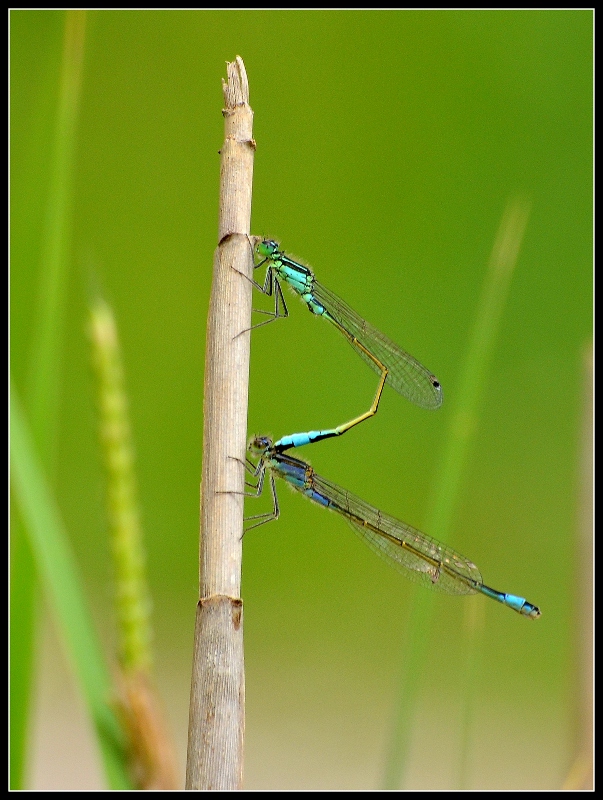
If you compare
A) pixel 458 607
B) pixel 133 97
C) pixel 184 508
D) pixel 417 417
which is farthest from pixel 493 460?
pixel 133 97

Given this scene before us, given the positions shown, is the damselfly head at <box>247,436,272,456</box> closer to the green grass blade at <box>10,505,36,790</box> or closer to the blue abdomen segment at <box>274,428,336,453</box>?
the blue abdomen segment at <box>274,428,336,453</box>

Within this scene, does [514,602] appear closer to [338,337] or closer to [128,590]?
[128,590]

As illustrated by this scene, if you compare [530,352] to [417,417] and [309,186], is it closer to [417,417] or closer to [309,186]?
[417,417]

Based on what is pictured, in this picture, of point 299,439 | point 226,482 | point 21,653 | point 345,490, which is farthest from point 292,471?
point 21,653

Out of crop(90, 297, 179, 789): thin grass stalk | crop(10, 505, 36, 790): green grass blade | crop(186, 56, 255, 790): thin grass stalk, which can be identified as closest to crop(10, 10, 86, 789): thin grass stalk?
crop(10, 505, 36, 790): green grass blade

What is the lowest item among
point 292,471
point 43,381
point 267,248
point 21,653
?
point 21,653
